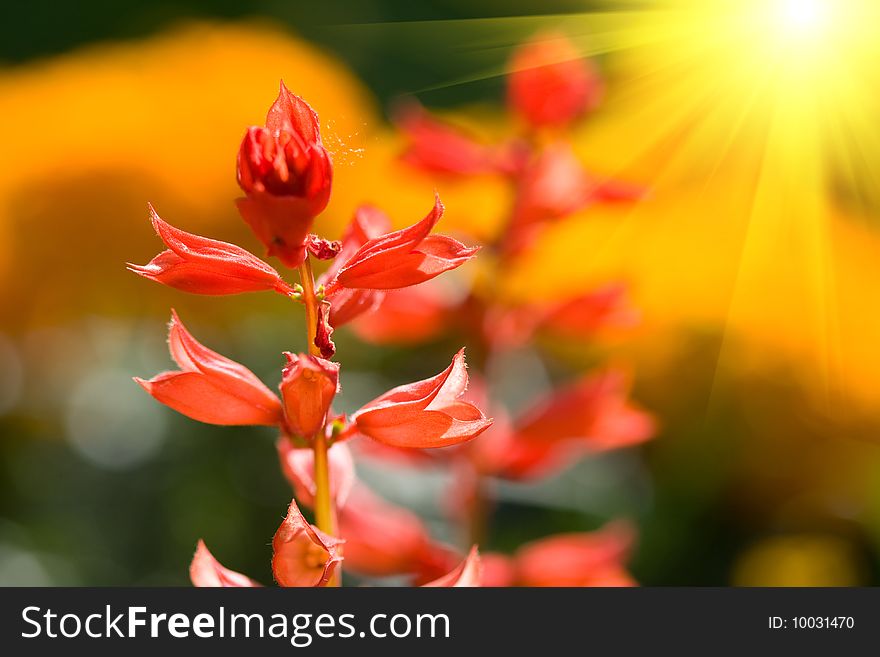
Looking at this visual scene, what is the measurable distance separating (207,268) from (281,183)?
2.2 inches

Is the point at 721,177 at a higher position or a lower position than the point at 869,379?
higher

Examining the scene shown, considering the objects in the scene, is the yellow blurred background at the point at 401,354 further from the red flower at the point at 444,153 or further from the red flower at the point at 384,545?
the red flower at the point at 384,545

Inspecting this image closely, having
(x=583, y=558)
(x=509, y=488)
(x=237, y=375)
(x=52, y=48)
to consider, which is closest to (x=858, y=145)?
(x=509, y=488)

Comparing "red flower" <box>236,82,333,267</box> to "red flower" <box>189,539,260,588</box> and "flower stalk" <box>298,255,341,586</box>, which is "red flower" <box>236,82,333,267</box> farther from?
"red flower" <box>189,539,260,588</box>

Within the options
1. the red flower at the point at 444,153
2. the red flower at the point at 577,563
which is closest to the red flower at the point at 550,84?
the red flower at the point at 444,153

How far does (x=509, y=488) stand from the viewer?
148cm

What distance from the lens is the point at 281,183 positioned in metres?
0.44

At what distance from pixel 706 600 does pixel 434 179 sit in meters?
0.54

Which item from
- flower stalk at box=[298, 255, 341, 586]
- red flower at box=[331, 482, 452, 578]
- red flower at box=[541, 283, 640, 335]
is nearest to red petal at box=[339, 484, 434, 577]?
red flower at box=[331, 482, 452, 578]

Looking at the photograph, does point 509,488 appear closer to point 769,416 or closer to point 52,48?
point 769,416

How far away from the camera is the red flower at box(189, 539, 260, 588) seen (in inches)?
19.3

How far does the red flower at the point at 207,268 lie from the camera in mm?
452

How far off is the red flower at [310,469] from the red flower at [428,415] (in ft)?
0.14

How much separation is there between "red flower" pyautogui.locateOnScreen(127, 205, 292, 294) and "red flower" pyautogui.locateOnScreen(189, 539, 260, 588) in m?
0.12
